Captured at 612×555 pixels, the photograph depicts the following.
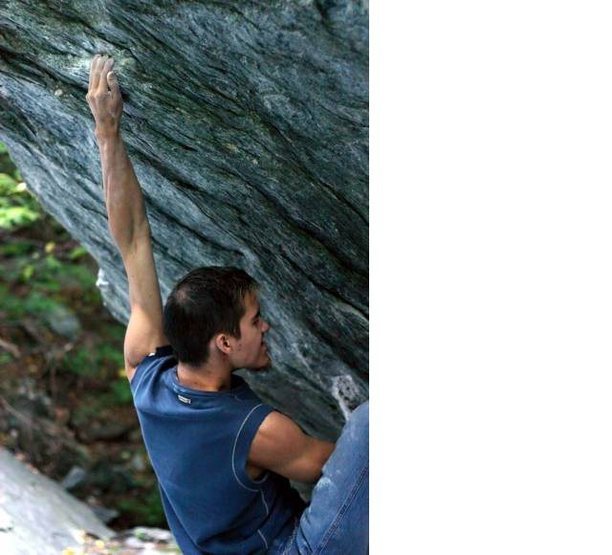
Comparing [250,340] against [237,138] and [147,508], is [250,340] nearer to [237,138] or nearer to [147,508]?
[237,138]

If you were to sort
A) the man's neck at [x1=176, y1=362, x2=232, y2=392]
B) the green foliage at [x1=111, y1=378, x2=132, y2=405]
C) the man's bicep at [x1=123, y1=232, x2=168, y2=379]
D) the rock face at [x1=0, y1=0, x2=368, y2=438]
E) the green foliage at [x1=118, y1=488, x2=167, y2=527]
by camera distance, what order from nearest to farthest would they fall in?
1. the rock face at [x1=0, y1=0, x2=368, y2=438]
2. the man's neck at [x1=176, y1=362, x2=232, y2=392]
3. the man's bicep at [x1=123, y1=232, x2=168, y2=379]
4. the green foliage at [x1=118, y1=488, x2=167, y2=527]
5. the green foliage at [x1=111, y1=378, x2=132, y2=405]

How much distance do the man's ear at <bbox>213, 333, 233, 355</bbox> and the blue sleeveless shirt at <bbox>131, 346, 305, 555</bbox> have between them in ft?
0.46

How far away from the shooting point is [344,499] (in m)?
3.56

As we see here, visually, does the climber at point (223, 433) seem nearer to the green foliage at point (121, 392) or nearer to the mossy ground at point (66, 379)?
the mossy ground at point (66, 379)

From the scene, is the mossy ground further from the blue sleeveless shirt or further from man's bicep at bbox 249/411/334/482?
man's bicep at bbox 249/411/334/482

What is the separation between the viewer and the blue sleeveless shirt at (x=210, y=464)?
3.56 metres

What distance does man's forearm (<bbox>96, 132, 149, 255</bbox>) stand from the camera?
12.1 feet

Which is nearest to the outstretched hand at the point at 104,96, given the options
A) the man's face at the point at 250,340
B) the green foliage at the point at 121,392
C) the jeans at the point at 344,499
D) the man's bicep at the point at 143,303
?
the man's bicep at the point at 143,303

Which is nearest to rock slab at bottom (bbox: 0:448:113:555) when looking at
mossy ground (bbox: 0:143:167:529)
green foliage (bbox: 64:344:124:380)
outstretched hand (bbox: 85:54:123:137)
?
mossy ground (bbox: 0:143:167:529)
